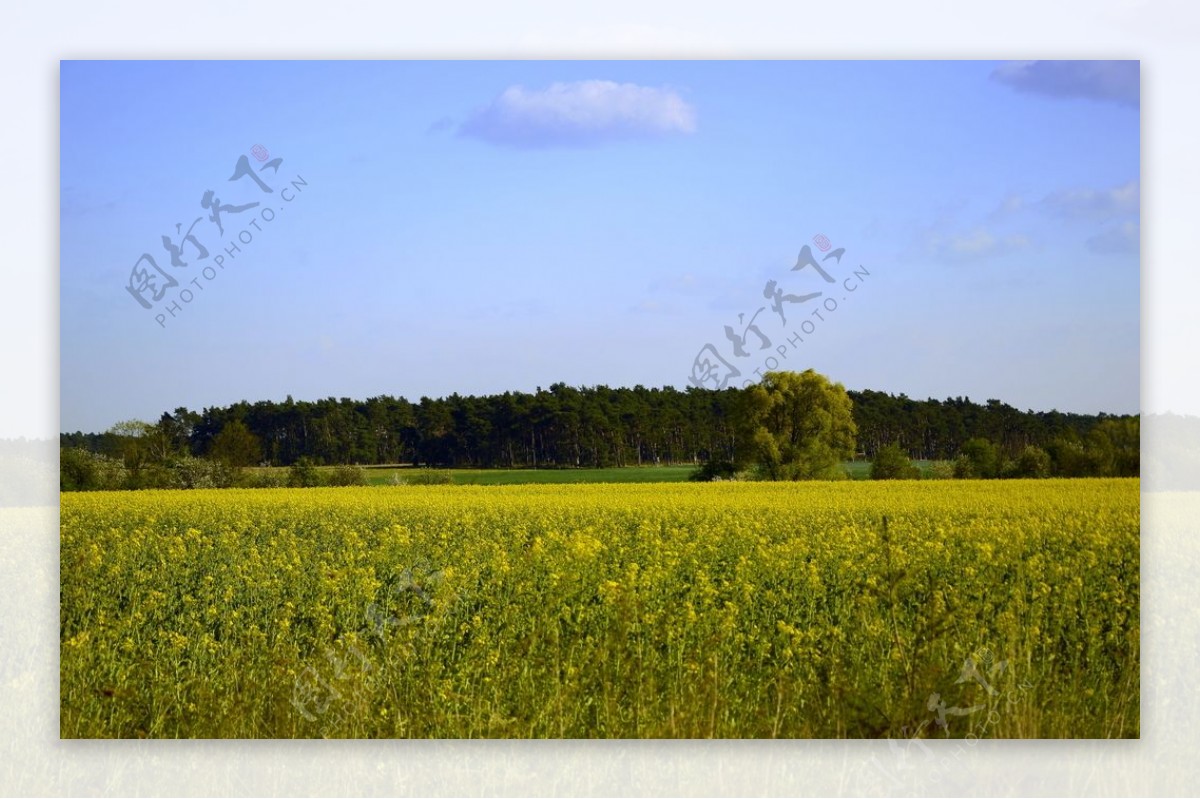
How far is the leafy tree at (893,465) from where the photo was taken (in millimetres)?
6387

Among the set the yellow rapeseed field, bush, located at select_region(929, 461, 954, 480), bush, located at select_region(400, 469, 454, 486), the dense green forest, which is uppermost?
the dense green forest

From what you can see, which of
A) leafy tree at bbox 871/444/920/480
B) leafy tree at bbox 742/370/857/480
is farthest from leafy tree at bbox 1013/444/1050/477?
leafy tree at bbox 742/370/857/480

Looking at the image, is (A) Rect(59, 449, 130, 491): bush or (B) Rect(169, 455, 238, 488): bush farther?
(B) Rect(169, 455, 238, 488): bush

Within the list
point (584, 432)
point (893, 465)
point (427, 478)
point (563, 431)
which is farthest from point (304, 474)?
point (893, 465)

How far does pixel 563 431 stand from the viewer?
6.71 meters

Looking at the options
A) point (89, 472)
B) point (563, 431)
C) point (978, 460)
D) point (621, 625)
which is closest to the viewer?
point (621, 625)

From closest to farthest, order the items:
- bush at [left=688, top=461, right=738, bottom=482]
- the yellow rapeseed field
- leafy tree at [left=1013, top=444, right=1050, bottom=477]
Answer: the yellow rapeseed field
leafy tree at [left=1013, top=444, right=1050, bottom=477]
bush at [left=688, top=461, right=738, bottom=482]

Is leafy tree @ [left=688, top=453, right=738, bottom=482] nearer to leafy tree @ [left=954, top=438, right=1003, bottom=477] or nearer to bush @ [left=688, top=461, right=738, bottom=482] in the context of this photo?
bush @ [left=688, top=461, right=738, bottom=482]

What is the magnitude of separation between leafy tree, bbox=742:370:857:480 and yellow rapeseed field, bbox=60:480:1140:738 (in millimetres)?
147

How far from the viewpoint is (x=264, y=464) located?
659 centimetres

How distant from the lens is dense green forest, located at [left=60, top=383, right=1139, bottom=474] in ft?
20.2

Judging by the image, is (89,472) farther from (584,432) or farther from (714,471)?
(714,471)

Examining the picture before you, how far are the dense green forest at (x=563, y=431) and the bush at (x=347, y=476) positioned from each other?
7 cm

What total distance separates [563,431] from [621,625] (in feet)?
4.52
